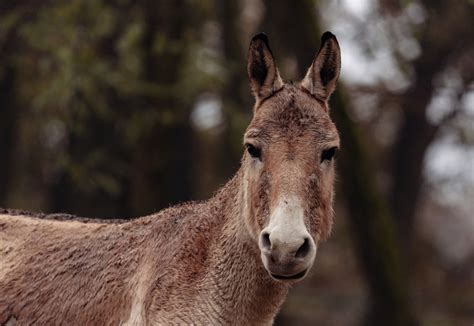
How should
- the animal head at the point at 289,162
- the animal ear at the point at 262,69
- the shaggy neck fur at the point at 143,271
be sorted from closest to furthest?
the animal head at the point at 289,162 → the shaggy neck fur at the point at 143,271 → the animal ear at the point at 262,69

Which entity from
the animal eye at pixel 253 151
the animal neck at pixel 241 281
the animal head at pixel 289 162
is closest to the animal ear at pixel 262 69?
the animal head at pixel 289 162

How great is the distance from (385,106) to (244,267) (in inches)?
601

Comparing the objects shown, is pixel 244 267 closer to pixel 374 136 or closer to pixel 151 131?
pixel 151 131

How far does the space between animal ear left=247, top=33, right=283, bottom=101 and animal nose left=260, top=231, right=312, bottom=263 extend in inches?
56.5

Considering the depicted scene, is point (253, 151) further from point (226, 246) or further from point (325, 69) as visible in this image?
point (325, 69)

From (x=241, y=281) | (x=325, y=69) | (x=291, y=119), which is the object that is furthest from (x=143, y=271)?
(x=325, y=69)

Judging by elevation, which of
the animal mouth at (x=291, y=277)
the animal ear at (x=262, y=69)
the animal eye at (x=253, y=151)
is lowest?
the animal mouth at (x=291, y=277)

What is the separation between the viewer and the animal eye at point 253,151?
666 cm

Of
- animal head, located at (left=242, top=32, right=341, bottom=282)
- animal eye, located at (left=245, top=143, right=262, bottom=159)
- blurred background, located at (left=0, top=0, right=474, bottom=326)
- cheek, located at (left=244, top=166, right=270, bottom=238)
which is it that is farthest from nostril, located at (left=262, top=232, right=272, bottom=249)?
blurred background, located at (left=0, top=0, right=474, bottom=326)

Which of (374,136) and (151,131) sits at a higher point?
(151,131)

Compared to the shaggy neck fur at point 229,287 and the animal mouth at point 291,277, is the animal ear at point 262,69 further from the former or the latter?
the animal mouth at point 291,277

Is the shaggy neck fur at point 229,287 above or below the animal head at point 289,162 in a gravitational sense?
below

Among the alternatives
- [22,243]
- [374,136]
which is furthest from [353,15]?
[22,243]

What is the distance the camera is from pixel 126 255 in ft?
23.9
